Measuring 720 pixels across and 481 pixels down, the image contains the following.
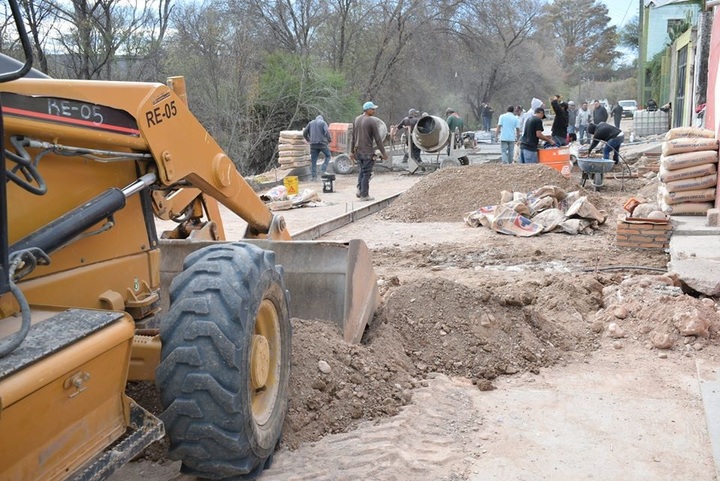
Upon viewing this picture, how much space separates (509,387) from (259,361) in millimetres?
2071

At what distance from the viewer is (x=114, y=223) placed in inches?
142

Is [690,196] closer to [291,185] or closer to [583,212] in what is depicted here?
[583,212]

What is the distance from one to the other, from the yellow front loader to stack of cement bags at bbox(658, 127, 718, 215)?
25.5ft

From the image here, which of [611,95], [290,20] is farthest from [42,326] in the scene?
[611,95]

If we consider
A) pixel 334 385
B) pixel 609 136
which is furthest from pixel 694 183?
pixel 334 385

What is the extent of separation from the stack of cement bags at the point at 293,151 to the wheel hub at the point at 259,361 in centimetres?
1798

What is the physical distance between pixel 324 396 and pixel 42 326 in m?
1.83

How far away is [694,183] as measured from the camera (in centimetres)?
1011

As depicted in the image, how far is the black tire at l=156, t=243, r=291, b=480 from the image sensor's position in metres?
3.10

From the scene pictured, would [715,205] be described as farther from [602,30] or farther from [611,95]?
[602,30]

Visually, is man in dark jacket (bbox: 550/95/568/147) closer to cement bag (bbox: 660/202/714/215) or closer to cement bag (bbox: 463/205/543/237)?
cement bag (bbox: 463/205/543/237)

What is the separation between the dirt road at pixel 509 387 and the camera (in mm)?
3803

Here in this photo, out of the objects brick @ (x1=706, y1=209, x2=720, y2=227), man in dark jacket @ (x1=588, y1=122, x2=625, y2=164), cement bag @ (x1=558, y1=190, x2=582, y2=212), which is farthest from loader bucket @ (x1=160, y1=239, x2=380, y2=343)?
man in dark jacket @ (x1=588, y1=122, x2=625, y2=164)

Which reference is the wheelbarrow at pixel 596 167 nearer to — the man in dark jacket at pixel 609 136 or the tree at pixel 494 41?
the man in dark jacket at pixel 609 136
